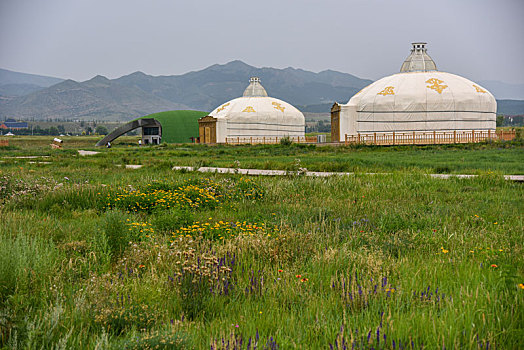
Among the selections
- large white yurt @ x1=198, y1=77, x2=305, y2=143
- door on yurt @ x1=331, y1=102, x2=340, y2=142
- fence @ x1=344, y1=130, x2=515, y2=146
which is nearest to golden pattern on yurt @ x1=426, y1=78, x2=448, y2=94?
fence @ x1=344, y1=130, x2=515, y2=146

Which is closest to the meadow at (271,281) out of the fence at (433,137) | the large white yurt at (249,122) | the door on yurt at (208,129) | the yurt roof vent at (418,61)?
the fence at (433,137)

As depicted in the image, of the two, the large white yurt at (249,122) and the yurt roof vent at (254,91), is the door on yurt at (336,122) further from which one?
the yurt roof vent at (254,91)

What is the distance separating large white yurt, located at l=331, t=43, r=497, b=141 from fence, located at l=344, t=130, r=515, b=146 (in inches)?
34.7

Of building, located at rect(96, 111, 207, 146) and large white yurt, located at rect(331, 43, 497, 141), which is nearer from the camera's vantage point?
large white yurt, located at rect(331, 43, 497, 141)

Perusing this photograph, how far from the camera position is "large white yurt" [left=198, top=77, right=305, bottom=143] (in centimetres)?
5350

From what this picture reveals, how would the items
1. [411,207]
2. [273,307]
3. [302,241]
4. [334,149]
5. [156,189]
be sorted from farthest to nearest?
[334,149] → [156,189] → [411,207] → [302,241] → [273,307]

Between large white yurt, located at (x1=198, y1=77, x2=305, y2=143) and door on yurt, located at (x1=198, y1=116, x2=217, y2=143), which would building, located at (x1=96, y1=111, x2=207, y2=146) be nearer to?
door on yurt, located at (x1=198, y1=116, x2=217, y2=143)

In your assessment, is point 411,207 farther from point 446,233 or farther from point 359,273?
point 359,273

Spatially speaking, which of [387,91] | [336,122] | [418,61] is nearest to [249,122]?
[336,122]

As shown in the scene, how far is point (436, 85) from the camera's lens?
4153cm

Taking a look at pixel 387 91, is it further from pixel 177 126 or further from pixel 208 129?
pixel 177 126

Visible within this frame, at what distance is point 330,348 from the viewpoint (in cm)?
276

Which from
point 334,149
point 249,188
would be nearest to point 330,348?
point 249,188

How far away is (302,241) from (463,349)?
111 inches
